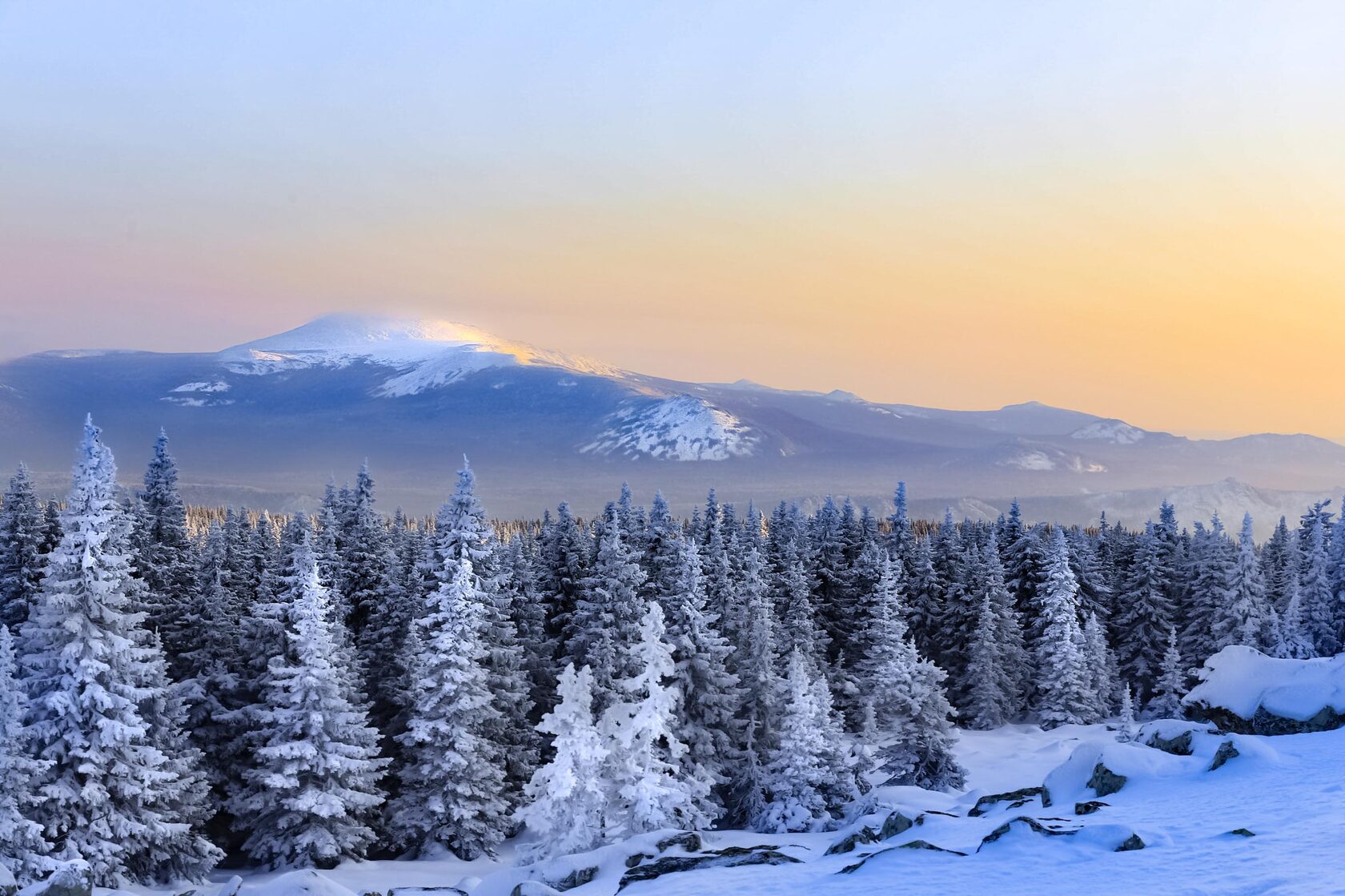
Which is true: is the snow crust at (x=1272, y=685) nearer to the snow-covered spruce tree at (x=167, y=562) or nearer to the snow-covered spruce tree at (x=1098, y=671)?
the snow-covered spruce tree at (x=1098, y=671)

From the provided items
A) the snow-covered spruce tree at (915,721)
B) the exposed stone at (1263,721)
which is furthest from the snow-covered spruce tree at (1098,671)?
the exposed stone at (1263,721)

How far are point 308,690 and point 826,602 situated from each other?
36417 mm

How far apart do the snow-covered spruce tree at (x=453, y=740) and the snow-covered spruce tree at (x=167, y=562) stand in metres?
10.3

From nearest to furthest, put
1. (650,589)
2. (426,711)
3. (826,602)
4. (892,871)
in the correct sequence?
(892,871) → (426,711) → (650,589) → (826,602)

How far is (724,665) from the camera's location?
4188 cm

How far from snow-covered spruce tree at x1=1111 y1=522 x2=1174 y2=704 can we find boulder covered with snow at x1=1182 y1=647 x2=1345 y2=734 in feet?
103

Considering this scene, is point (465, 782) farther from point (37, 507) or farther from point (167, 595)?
point (37, 507)

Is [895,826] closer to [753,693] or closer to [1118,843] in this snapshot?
[1118,843]

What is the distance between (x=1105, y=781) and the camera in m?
24.1

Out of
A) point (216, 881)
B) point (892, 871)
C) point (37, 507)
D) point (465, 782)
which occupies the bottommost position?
point (216, 881)

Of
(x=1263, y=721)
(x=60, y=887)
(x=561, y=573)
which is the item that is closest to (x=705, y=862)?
(x=60, y=887)

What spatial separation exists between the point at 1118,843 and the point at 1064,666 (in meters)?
38.9

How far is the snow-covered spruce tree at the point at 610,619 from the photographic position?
3906 cm

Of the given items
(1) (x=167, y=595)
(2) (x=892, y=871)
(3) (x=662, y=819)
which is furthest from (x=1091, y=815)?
(1) (x=167, y=595)
